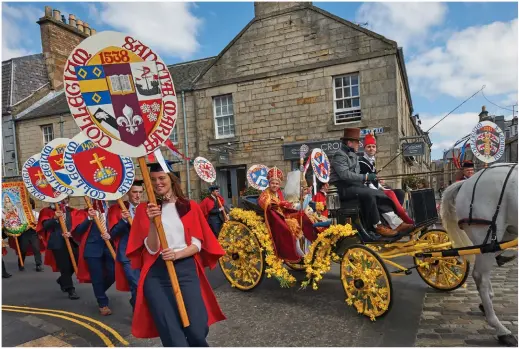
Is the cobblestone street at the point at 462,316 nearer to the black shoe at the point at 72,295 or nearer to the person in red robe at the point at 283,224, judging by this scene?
the person in red robe at the point at 283,224

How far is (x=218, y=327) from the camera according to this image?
13.7 ft

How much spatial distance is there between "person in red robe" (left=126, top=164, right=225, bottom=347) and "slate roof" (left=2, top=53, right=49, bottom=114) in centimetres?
2062

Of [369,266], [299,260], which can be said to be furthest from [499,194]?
[299,260]

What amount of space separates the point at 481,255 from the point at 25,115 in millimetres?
21343

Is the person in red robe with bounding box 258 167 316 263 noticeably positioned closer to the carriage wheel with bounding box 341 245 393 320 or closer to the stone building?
the carriage wheel with bounding box 341 245 393 320

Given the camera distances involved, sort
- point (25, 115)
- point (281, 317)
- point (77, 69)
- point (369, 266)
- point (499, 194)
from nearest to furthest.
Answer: point (77, 69)
point (499, 194)
point (369, 266)
point (281, 317)
point (25, 115)

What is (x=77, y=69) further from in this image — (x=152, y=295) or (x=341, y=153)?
(x=341, y=153)

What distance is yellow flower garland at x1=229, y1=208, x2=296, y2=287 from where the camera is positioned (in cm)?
501

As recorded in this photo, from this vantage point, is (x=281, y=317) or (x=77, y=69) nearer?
(x=77, y=69)

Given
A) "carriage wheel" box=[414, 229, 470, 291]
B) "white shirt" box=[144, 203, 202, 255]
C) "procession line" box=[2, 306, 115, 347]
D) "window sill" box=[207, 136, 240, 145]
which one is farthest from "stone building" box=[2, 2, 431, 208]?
"white shirt" box=[144, 203, 202, 255]

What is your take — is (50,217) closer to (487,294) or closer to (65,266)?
(65,266)

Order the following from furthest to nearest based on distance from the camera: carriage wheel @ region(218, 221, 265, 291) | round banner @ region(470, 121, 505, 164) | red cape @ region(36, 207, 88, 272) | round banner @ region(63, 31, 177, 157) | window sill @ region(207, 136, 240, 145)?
window sill @ region(207, 136, 240, 145)
round banner @ region(470, 121, 505, 164)
red cape @ region(36, 207, 88, 272)
carriage wheel @ region(218, 221, 265, 291)
round banner @ region(63, 31, 177, 157)

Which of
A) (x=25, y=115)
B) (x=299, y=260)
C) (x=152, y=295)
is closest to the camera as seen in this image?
(x=152, y=295)

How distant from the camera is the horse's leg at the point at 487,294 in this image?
3.35 meters
